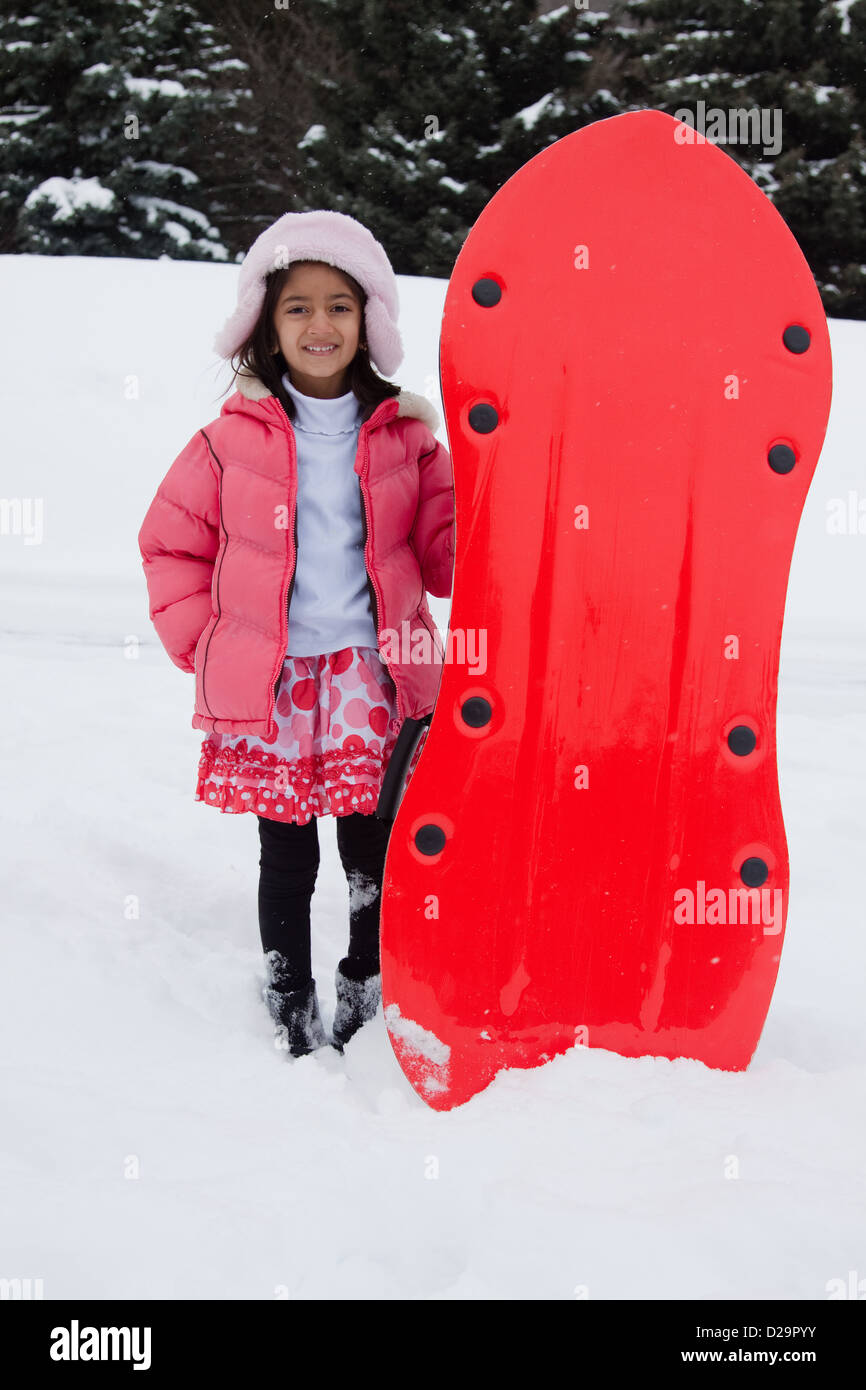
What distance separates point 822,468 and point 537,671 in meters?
4.76

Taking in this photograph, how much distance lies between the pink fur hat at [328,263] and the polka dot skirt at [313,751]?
0.49m

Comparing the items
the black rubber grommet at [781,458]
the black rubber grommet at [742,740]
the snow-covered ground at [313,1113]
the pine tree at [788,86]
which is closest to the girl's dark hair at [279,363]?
the black rubber grommet at [781,458]

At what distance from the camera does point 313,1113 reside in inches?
61.7

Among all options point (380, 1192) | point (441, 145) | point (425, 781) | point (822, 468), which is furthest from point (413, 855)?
point (441, 145)

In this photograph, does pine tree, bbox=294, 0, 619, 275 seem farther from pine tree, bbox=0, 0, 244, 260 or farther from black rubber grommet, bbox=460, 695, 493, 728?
black rubber grommet, bbox=460, 695, 493, 728

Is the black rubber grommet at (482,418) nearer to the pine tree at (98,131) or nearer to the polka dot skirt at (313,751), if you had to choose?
the polka dot skirt at (313,751)

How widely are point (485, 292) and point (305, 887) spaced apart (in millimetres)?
965

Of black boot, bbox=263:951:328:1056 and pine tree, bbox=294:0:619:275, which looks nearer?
black boot, bbox=263:951:328:1056

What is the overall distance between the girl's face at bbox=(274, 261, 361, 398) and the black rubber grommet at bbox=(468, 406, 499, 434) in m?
0.24

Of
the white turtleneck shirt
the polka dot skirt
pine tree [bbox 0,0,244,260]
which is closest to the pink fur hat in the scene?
the white turtleneck shirt

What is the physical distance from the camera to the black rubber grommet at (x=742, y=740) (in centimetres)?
165

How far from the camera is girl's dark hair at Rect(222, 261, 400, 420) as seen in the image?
1.72 metres

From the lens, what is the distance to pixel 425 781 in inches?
64.7

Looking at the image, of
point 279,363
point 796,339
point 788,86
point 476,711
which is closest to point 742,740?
point 476,711
